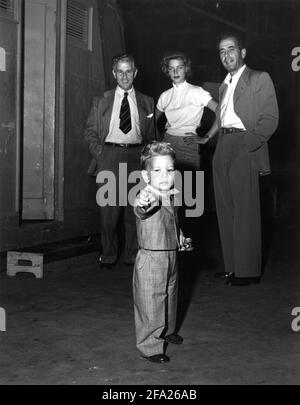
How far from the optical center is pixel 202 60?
11.6 metres

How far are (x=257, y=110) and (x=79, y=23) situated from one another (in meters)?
2.93

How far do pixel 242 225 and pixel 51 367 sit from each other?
214 centimetres

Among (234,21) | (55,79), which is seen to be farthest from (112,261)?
(234,21)

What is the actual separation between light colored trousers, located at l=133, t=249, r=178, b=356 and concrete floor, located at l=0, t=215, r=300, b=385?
0.32 feet

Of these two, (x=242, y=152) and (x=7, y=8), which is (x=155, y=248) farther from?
(x=7, y=8)

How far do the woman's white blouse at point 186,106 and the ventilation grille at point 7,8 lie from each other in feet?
5.57

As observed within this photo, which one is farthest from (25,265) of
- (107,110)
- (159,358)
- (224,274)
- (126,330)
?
(159,358)

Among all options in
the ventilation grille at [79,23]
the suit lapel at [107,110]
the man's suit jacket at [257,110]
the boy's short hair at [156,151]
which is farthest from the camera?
the ventilation grille at [79,23]

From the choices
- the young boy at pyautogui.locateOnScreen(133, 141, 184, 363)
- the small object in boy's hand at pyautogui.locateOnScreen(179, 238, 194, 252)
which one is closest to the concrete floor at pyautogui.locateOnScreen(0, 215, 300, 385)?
the young boy at pyautogui.locateOnScreen(133, 141, 184, 363)

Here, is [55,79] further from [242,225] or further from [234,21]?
[234,21]

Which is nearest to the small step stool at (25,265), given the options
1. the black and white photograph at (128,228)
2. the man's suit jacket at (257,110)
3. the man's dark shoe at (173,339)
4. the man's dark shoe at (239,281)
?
the black and white photograph at (128,228)

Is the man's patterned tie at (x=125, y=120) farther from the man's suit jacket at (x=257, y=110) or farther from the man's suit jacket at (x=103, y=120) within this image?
the man's suit jacket at (x=257, y=110)

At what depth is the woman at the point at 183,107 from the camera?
189 inches

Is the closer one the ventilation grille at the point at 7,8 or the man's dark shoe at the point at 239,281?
the man's dark shoe at the point at 239,281
